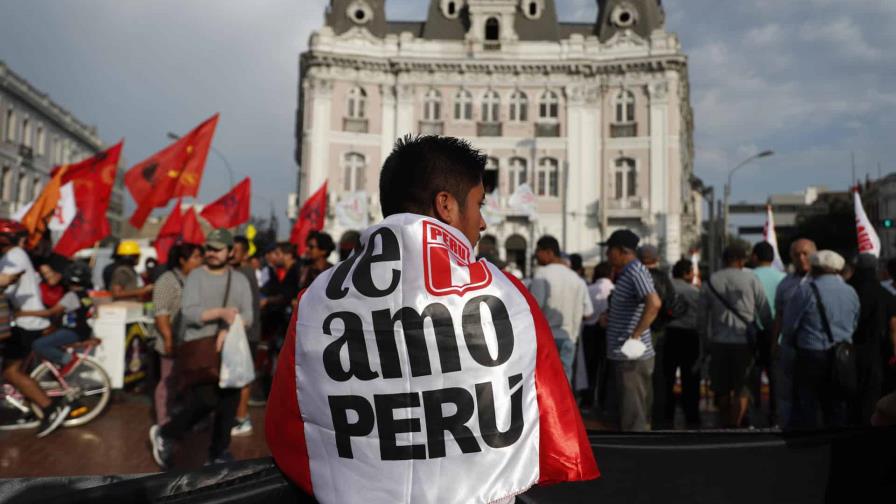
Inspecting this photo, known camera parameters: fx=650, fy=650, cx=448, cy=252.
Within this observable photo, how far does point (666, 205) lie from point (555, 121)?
6643mm

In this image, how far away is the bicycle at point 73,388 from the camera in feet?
22.3

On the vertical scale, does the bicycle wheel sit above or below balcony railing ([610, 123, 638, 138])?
below

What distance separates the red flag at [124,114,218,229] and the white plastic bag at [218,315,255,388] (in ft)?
21.0

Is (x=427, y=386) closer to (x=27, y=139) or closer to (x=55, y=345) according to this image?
(x=55, y=345)

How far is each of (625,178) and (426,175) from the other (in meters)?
30.9

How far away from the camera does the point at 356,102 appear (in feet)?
104

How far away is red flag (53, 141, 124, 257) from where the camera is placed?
9.80 meters

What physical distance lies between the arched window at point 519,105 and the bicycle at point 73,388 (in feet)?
87.3

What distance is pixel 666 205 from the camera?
30328mm

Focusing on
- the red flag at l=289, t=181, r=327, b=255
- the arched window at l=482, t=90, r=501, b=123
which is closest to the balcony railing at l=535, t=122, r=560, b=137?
the arched window at l=482, t=90, r=501, b=123

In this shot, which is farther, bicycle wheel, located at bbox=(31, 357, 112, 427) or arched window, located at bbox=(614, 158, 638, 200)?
arched window, located at bbox=(614, 158, 638, 200)

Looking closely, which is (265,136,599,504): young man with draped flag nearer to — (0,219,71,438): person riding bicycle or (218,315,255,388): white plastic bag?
(218,315,255,388): white plastic bag

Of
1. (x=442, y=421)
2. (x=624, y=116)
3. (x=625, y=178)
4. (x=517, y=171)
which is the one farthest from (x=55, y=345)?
(x=624, y=116)

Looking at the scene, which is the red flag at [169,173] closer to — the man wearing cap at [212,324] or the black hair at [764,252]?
the man wearing cap at [212,324]
